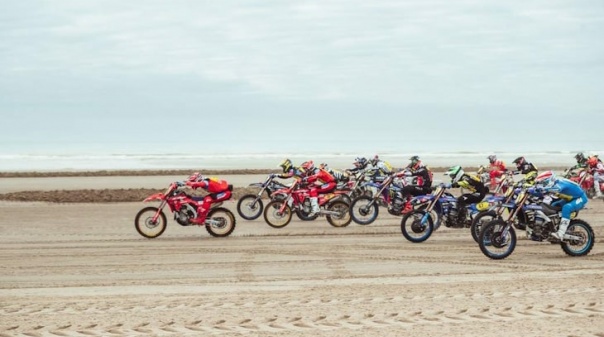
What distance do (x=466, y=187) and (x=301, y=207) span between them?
4280 mm

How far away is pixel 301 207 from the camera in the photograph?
22.1m

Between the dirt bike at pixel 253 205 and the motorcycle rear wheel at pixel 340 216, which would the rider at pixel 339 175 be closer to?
the dirt bike at pixel 253 205

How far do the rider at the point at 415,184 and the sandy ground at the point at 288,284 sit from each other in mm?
814

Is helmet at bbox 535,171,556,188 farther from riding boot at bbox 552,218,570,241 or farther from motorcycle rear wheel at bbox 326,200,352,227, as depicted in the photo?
motorcycle rear wheel at bbox 326,200,352,227

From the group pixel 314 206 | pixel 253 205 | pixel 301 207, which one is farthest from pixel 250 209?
pixel 314 206

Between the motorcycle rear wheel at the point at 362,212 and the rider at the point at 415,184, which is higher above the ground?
the rider at the point at 415,184

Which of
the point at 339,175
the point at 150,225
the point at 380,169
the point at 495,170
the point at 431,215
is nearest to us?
the point at 431,215

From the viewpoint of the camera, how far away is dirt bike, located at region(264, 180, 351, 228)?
21469 millimetres

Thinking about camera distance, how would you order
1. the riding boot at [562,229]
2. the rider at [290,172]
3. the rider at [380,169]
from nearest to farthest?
the riding boot at [562,229] < the rider at [290,172] < the rider at [380,169]

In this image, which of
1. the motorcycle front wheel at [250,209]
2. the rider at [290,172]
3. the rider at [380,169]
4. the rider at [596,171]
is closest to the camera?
the motorcycle front wheel at [250,209]

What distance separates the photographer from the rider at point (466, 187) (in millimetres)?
18703

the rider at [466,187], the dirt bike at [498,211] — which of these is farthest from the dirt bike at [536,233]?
the rider at [466,187]

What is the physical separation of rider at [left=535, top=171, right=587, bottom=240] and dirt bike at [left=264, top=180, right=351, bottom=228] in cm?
619

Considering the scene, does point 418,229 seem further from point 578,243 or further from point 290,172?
point 290,172
